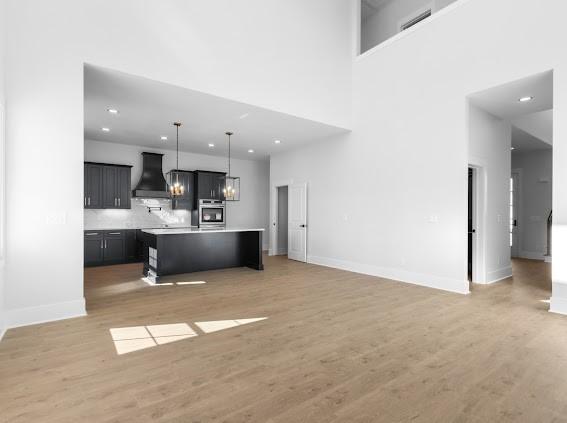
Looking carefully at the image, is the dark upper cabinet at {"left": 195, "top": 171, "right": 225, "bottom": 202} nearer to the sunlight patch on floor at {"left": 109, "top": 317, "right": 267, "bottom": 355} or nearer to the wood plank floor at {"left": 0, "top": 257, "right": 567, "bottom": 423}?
the wood plank floor at {"left": 0, "top": 257, "right": 567, "bottom": 423}

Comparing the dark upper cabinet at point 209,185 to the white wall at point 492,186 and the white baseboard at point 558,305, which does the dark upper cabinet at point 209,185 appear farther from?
the white baseboard at point 558,305

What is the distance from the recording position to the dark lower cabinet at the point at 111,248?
7031 mm

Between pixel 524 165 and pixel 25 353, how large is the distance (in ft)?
35.8

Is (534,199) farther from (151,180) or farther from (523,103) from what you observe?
(151,180)

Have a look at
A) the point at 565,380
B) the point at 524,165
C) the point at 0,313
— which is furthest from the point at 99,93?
the point at 524,165

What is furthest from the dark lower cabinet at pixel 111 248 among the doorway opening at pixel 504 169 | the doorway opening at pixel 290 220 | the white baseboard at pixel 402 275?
the doorway opening at pixel 504 169

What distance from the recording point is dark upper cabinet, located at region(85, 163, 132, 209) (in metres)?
7.15

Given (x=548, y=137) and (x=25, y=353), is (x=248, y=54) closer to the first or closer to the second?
(x=25, y=353)

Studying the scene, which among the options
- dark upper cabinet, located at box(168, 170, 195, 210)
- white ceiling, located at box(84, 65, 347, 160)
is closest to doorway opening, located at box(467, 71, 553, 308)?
white ceiling, located at box(84, 65, 347, 160)

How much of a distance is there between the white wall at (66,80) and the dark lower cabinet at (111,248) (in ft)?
12.4

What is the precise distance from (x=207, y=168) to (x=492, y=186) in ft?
23.2

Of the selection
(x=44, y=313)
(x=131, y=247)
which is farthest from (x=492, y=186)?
(x=131, y=247)

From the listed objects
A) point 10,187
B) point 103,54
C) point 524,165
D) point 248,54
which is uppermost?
point 248,54

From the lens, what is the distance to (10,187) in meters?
3.34
